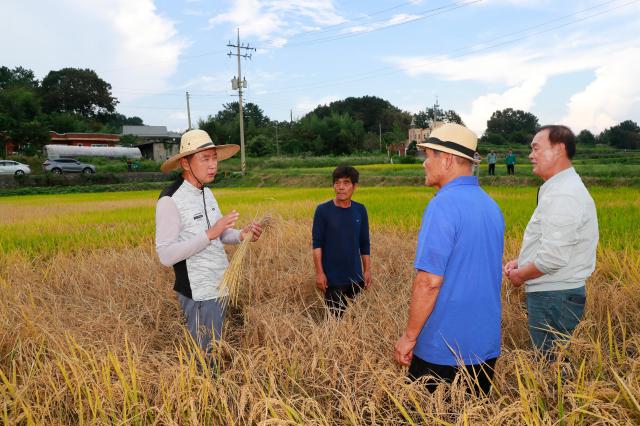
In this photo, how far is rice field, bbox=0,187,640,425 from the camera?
175cm

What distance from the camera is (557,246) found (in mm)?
2090

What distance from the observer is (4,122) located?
32.2 metres

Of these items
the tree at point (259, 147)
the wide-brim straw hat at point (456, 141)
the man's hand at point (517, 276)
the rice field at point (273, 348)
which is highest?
the tree at point (259, 147)

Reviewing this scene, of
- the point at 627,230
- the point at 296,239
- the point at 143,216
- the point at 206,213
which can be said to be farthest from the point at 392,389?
the point at 143,216

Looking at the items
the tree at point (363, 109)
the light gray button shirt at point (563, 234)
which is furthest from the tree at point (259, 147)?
the light gray button shirt at point (563, 234)

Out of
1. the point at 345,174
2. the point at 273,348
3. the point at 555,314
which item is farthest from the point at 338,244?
the point at 555,314

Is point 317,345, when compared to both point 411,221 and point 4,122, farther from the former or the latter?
point 4,122

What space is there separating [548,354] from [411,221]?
15.5ft

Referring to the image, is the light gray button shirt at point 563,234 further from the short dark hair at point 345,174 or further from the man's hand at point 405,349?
the short dark hair at point 345,174

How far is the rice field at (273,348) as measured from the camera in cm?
175

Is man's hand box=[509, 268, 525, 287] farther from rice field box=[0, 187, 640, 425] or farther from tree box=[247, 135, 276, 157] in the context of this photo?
tree box=[247, 135, 276, 157]

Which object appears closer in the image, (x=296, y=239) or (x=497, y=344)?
(x=497, y=344)

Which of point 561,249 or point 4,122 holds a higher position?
point 4,122

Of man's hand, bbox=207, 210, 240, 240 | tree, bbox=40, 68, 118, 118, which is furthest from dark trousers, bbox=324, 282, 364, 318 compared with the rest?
tree, bbox=40, 68, 118, 118
